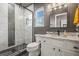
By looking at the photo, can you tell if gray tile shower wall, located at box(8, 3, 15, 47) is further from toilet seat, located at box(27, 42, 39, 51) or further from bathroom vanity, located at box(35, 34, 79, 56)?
bathroom vanity, located at box(35, 34, 79, 56)

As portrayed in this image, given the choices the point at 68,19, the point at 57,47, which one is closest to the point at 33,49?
the point at 57,47

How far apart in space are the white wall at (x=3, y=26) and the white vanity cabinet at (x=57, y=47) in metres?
0.52

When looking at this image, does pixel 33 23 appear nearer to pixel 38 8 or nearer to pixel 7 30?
pixel 38 8

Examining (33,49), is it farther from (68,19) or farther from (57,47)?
(68,19)

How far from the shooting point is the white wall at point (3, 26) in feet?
5.10

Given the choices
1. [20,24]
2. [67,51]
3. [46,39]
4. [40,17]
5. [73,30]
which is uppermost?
[40,17]

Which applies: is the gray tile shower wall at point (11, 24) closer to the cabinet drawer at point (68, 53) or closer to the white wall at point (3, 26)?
the white wall at point (3, 26)

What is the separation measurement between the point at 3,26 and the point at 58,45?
93 centimetres

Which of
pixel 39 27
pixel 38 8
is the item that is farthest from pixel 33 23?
pixel 38 8

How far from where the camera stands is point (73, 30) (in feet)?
5.04

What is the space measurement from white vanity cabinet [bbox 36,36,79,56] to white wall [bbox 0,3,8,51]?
52 centimetres

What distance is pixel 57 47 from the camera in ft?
5.11

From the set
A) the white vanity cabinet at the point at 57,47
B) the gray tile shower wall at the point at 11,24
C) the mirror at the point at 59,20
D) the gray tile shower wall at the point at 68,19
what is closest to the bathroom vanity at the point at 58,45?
the white vanity cabinet at the point at 57,47

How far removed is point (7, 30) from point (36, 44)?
1.73 feet
